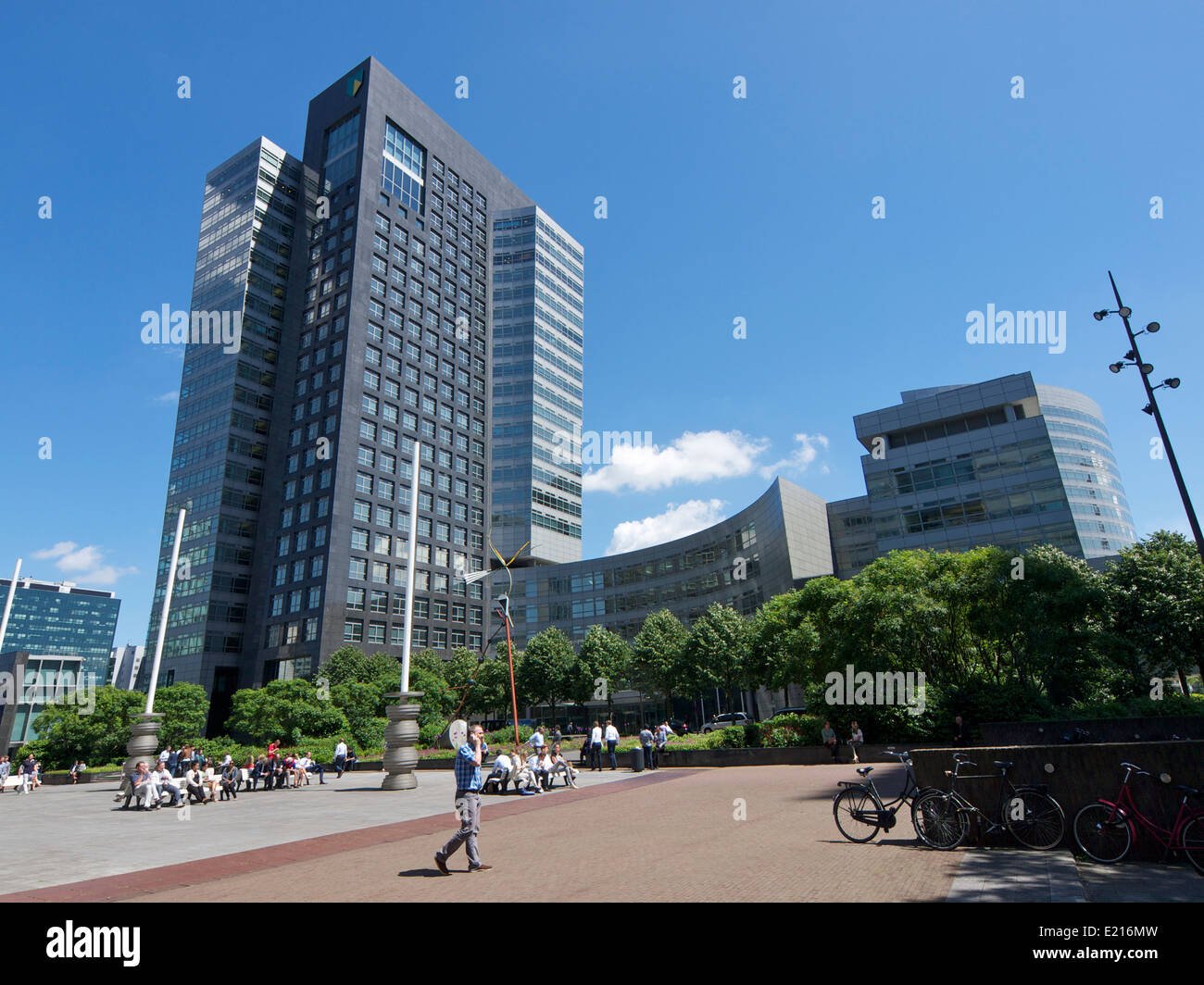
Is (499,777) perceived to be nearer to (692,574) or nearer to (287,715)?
(287,715)

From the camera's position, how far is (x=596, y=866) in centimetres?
949

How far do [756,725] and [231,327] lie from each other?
8891 cm

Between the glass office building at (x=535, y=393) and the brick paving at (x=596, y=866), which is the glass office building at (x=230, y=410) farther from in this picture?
the brick paving at (x=596, y=866)

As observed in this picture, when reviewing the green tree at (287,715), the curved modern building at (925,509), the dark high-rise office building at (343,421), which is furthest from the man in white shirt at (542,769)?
the dark high-rise office building at (343,421)

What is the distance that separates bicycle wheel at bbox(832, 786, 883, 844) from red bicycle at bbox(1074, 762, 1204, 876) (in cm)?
273

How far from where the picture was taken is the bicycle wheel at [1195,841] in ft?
24.5

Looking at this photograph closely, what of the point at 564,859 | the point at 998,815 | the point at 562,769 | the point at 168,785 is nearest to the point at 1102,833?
the point at 998,815

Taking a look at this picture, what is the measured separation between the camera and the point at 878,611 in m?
29.5

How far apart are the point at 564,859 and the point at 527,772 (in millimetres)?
12714

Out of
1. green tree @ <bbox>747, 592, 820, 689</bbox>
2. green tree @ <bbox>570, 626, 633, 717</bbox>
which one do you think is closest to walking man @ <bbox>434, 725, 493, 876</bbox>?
green tree @ <bbox>747, 592, 820, 689</bbox>

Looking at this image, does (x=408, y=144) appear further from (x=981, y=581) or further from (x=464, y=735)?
(x=464, y=735)

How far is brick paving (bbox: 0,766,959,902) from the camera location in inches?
307
